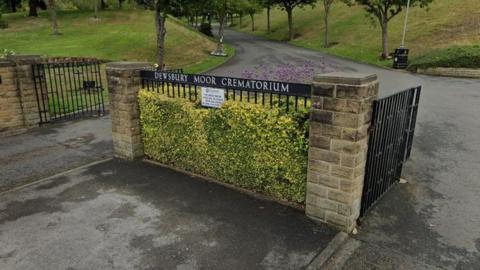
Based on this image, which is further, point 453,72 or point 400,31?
point 400,31

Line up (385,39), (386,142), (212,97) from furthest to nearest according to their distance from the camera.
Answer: (385,39)
(212,97)
(386,142)

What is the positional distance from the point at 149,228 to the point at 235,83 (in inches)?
97.3

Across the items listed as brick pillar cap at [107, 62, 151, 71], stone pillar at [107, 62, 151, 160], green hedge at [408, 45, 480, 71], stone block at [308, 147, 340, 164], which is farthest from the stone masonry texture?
green hedge at [408, 45, 480, 71]

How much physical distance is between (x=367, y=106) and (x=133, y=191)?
389 cm

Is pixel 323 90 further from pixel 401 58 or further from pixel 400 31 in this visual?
pixel 400 31

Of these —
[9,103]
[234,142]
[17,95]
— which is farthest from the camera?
[17,95]

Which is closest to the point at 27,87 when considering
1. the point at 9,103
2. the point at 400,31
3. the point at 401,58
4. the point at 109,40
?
the point at 9,103

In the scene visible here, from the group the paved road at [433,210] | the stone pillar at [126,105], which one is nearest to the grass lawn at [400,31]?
the paved road at [433,210]

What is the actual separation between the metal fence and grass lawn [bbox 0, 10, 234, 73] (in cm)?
1483

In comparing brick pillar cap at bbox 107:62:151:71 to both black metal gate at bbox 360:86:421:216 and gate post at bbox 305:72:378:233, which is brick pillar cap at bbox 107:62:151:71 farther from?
black metal gate at bbox 360:86:421:216

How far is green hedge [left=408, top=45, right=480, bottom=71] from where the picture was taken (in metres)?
19.3

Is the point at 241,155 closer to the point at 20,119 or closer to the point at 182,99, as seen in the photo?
the point at 182,99

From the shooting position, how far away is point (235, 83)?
5.60 m

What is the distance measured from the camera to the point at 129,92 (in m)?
7.07
